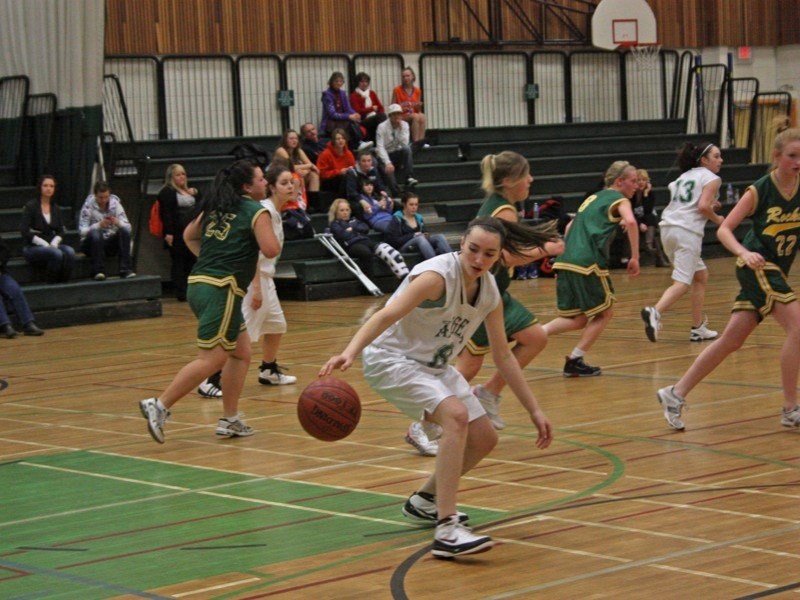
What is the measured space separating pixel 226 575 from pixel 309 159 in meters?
14.2

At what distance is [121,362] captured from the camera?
1164 centimetres

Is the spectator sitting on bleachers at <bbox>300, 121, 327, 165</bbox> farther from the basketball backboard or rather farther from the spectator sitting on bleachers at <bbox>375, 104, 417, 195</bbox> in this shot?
the basketball backboard

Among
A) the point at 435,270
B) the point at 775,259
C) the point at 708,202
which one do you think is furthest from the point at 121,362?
the point at 435,270

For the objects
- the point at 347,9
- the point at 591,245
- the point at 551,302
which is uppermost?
the point at 347,9

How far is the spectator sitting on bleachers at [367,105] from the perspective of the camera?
19938 millimetres

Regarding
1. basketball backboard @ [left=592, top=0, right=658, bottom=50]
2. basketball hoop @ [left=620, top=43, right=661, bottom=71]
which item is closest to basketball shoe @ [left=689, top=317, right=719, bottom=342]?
basketball backboard @ [left=592, top=0, right=658, bottom=50]

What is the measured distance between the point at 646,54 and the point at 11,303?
44.0 ft

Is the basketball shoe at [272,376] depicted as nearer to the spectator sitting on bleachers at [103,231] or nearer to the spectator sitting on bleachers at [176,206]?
the spectator sitting on bleachers at [103,231]

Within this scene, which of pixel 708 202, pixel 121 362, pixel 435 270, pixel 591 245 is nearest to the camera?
pixel 435 270

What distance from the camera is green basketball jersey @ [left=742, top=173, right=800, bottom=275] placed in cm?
725

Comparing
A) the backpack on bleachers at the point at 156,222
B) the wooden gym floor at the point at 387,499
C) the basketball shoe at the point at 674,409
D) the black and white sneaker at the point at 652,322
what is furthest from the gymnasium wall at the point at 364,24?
the basketball shoe at the point at 674,409

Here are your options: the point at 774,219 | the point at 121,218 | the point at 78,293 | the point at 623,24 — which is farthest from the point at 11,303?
Answer: the point at 623,24

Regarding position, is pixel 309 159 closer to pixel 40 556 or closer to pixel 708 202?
pixel 708 202

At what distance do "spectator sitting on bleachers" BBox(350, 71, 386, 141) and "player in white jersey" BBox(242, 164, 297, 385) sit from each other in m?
10.2
